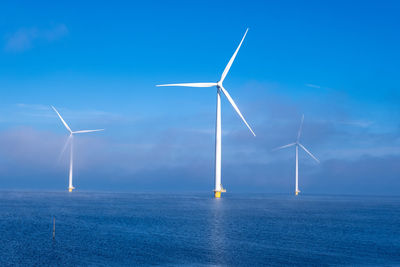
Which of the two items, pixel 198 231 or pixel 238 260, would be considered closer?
pixel 238 260

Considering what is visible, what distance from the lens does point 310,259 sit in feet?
159

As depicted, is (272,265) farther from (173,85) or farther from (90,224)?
(173,85)

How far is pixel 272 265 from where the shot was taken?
45031 mm

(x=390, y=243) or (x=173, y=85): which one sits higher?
(x=173, y=85)

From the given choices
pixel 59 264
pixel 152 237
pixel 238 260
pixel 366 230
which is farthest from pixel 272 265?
pixel 366 230

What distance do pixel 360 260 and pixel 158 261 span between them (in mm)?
20577

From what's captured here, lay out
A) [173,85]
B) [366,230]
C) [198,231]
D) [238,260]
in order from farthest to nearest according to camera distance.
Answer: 1. [173,85]
2. [366,230]
3. [198,231]
4. [238,260]

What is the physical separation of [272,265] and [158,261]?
1091 centimetres

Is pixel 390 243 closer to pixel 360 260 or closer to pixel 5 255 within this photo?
pixel 360 260

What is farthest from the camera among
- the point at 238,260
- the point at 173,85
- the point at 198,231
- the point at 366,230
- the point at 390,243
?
the point at 173,85

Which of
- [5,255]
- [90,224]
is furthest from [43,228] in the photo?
[5,255]

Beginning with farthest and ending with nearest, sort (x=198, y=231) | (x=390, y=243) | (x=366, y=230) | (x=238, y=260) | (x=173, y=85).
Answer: (x=173, y=85) < (x=366, y=230) < (x=198, y=231) < (x=390, y=243) < (x=238, y=260)

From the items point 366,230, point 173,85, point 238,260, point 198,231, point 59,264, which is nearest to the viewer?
point 59,264

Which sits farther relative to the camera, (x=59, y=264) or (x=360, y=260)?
(x=360, y=260)
